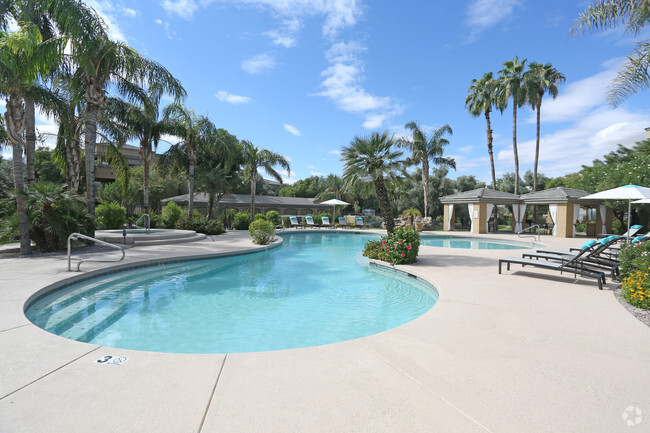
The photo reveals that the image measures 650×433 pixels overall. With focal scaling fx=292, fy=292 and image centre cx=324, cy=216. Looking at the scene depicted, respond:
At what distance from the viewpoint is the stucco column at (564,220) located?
19.1m

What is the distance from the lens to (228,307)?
20.0ft

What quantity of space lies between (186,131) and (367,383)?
2085cm

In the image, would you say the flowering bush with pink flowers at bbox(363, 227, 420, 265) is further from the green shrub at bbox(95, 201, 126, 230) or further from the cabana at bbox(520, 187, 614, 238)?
the cabana at bbox(520, 187, 614, 238)

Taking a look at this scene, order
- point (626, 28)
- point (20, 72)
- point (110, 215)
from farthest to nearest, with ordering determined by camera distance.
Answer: point (110, 215), point (20, 72), point (626, 28)

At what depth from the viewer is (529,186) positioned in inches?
1550

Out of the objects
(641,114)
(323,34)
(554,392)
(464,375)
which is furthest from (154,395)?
(641,114)

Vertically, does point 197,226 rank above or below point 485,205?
below

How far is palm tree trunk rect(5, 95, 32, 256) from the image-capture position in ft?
29.2

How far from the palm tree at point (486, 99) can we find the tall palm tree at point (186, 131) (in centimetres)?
2223

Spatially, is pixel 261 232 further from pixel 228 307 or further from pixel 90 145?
pixel 228 307

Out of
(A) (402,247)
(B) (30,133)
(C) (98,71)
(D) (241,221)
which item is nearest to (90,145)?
(B) (30,133)

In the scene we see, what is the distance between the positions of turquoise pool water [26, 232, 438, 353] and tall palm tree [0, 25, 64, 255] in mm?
4427

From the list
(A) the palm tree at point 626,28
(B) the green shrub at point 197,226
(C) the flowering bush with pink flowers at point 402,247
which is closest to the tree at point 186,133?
(B) the green shrub at point 197,226
